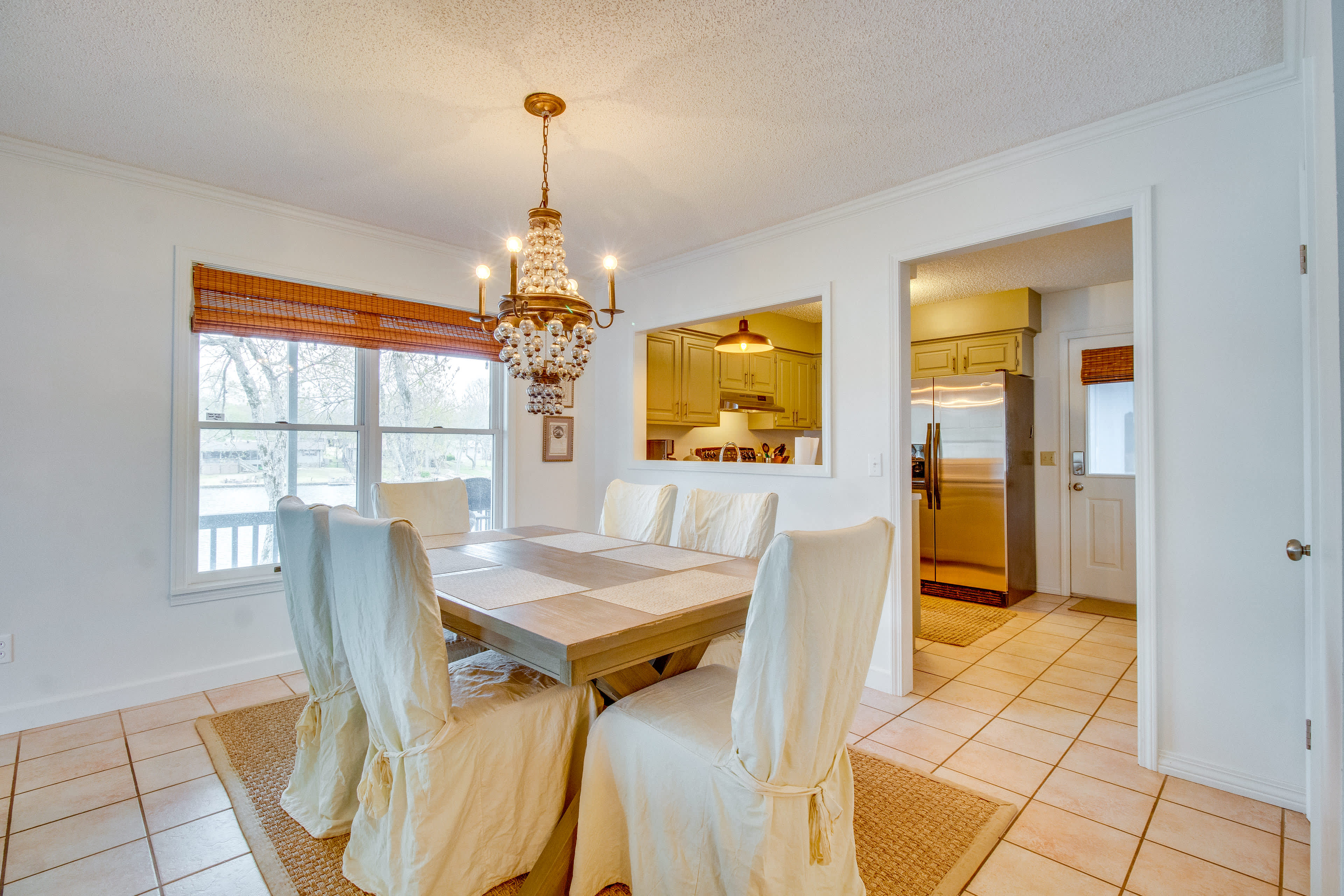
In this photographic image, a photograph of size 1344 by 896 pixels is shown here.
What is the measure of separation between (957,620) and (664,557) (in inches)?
109

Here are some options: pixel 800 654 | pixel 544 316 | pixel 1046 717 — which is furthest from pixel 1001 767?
pixel 544 316

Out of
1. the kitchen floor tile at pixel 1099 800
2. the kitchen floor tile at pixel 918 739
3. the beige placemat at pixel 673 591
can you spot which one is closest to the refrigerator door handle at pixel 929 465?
the kitchen floor tile at pixel 918 739

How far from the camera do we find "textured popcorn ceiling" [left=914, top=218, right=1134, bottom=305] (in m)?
3.60

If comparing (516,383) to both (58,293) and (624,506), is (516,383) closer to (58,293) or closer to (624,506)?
(624,506)

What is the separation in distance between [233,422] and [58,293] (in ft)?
2.73

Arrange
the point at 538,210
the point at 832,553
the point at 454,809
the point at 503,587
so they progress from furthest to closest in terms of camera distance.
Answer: the point at 538,210, the point at 503,587, the point at 454,809, the point at 832,553

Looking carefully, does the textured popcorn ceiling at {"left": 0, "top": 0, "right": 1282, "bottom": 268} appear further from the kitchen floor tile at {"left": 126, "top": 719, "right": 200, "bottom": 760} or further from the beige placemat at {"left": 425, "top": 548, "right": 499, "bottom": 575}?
the kitchen floor tile at {"left": 126, "top": 719, "right": 200, "bottom": 760}

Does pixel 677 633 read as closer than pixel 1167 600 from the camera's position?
Yes

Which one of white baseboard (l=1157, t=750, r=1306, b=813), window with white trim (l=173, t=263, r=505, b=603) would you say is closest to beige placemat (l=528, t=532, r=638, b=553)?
window with white trim (l=173, t=263, r=505, b=603)

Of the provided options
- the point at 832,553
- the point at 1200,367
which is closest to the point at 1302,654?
the point at 1200,367

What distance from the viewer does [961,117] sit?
91.3 inches

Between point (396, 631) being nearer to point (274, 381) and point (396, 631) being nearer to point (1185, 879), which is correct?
point (1185, 879)

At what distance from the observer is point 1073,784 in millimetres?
2098

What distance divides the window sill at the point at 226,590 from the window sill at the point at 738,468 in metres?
2.22
